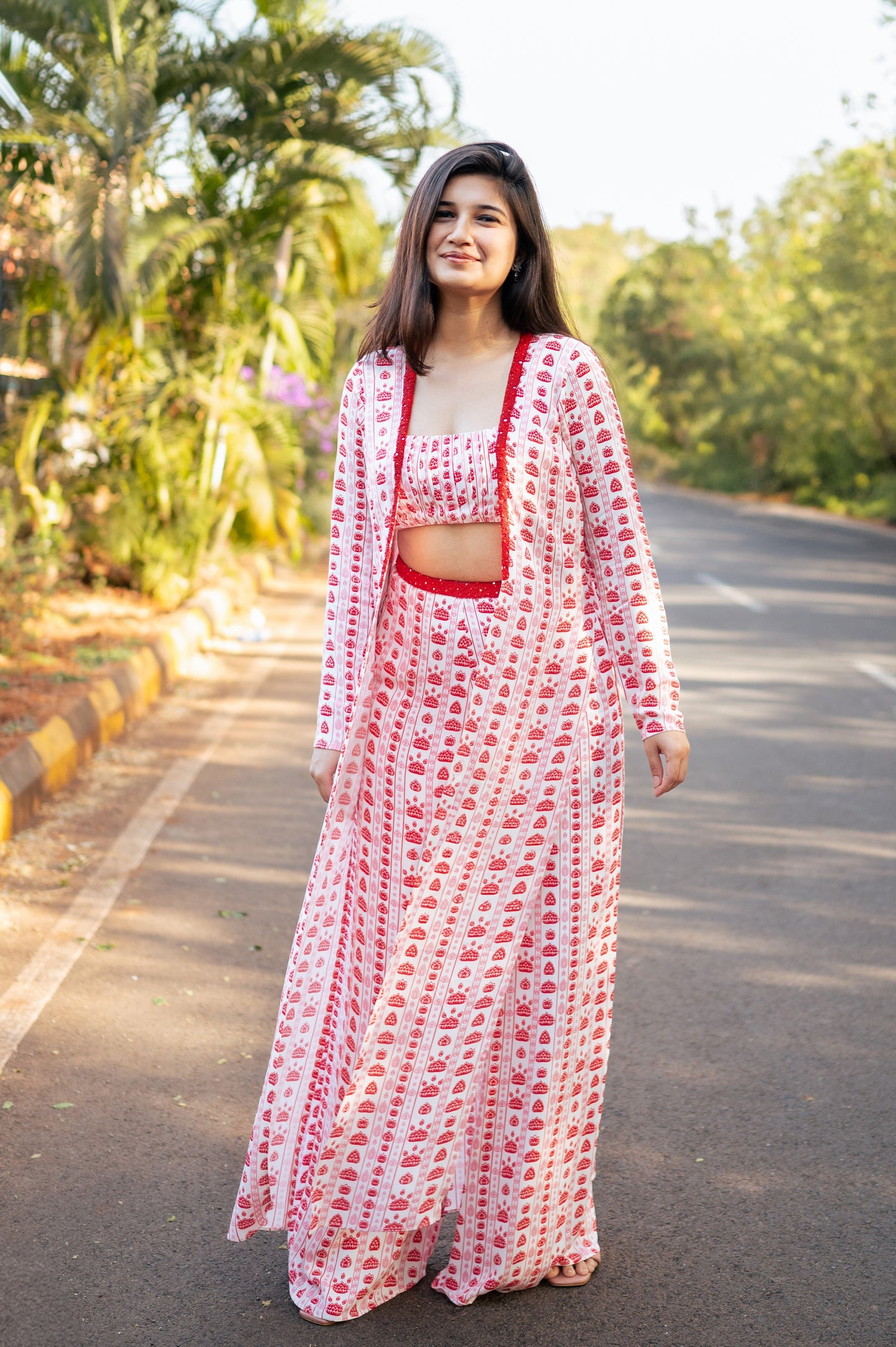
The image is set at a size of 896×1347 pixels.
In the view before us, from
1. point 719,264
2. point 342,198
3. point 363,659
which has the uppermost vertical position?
point 719,264

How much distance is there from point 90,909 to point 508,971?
8.01 ft

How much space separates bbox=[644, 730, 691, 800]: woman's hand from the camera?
2.50m

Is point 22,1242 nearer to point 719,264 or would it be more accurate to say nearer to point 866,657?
point 866,657

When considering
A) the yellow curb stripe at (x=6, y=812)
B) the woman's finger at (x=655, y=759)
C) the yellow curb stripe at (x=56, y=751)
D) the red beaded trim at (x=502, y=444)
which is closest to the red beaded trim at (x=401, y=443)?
the red beaded trim at (x=502, y=444)

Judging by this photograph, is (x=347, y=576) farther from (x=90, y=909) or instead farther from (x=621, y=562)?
(x=90, y=909)

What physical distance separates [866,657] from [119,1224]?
8692 mm

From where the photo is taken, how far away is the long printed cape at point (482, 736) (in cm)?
245

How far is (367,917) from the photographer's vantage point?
2570 mm

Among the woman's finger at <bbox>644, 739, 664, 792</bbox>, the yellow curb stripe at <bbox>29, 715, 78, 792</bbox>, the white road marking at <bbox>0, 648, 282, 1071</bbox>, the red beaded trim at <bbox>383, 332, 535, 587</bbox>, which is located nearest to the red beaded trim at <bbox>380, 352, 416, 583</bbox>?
the red beaded trim at <bbox>383, 332, 535, 587</bbox>

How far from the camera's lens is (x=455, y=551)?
247 centimetres

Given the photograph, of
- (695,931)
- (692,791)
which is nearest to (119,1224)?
(695,931)

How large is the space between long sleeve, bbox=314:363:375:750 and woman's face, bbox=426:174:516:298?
0.83ft

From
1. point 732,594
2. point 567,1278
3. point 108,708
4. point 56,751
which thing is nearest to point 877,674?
point 732,594

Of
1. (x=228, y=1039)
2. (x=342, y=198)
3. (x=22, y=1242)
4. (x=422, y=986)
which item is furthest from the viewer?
(x=342, y=198)
